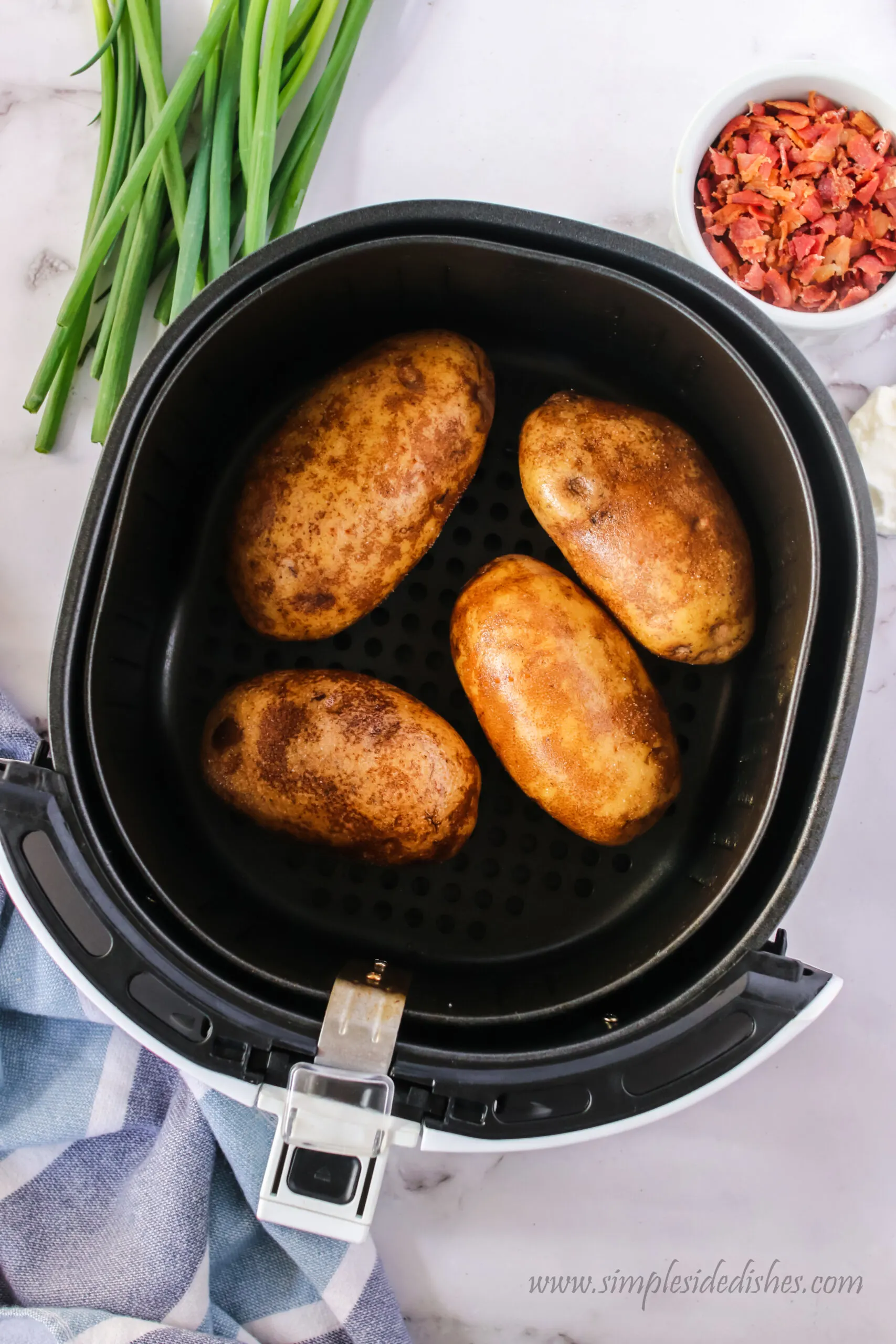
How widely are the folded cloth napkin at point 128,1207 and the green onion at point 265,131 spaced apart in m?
0.40

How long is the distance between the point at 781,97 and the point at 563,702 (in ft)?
1.63

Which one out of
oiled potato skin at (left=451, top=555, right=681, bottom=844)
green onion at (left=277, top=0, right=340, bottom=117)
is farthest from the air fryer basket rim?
green onion at (left=277, top=0, right=340, bottom=117)

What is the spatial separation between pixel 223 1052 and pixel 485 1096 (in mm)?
148

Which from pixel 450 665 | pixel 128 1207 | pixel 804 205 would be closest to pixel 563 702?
pixel 450 665

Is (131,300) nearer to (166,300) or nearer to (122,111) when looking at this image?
(166,300)

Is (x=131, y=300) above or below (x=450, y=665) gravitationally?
above

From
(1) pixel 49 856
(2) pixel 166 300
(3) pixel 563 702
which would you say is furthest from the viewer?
(2) pixel 166 300

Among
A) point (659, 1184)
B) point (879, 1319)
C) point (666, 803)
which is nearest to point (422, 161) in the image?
point (666, 803)

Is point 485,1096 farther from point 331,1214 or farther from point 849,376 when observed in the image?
point 849,376

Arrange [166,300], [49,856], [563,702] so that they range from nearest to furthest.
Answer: [49,856] → [563,702] → [166,300]

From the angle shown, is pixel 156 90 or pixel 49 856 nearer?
pixel 49 856

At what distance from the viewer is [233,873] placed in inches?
28.6

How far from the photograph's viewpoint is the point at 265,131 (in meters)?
0.68

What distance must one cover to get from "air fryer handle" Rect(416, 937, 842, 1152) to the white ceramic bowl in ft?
1.50
